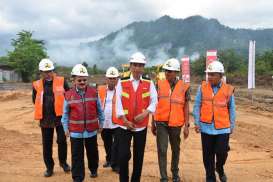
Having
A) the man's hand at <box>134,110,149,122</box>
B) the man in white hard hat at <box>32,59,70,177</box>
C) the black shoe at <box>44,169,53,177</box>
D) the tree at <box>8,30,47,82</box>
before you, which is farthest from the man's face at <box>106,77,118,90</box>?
the tree at <box>8,30,47,82</box>

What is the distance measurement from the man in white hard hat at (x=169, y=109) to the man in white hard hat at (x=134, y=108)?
0.81m

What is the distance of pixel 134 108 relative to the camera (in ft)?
17.7

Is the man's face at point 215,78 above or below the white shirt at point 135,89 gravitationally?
above

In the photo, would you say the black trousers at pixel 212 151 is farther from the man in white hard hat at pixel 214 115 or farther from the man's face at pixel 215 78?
the man's face at pixel 215 78

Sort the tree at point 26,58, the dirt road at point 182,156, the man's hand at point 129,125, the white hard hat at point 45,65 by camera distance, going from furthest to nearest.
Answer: the tree at point 26,58, the dirt road at point 182,156, the white hard hat at point 45,65, the man's hand at point 129,125

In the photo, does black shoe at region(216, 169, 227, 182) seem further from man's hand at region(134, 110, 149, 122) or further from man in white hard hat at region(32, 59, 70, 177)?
man in white hard hat at region(32, 59, 70, 177)

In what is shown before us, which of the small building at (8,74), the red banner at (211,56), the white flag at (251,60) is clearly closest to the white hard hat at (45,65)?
the red banner at (211,56)

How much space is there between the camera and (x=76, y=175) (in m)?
6.22

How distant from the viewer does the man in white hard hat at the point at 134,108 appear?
539 centimetres

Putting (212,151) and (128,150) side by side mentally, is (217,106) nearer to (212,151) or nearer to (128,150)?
(212,151)

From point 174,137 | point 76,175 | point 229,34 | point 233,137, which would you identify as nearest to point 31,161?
point 76,175

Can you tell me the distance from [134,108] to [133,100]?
0.10 meters

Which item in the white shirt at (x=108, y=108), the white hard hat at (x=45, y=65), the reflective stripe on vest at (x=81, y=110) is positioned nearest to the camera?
the reflective stripe on vest at (x=81, y=110)

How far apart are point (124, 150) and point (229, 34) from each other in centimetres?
19549
